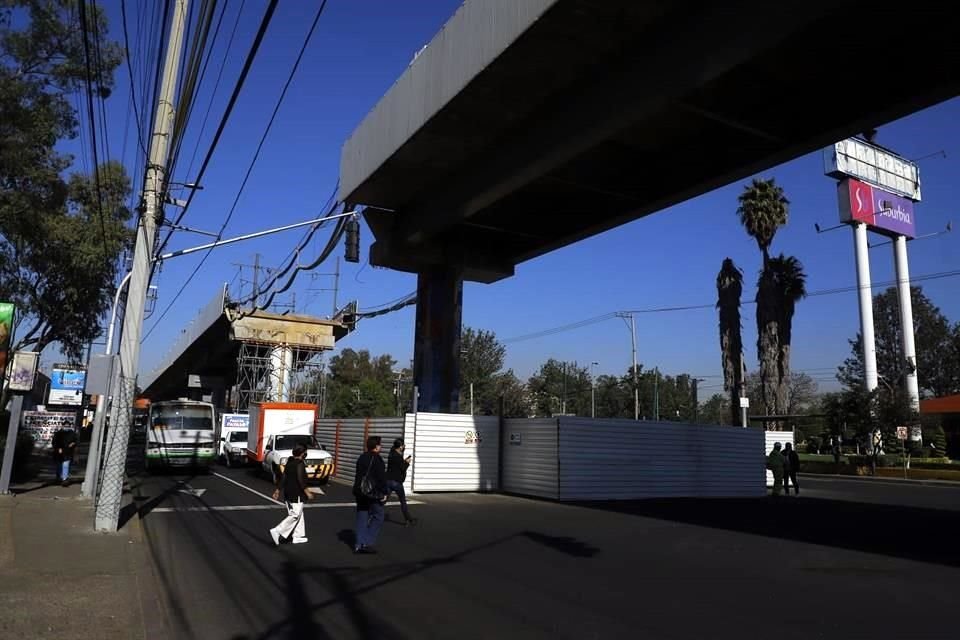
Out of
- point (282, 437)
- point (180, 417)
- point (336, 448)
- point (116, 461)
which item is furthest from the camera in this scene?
point (180, 417)

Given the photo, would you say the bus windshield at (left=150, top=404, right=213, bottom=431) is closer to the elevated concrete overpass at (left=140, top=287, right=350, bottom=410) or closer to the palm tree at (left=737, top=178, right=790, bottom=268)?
the elevated concrete overpass at (left=140, top=287, right=350, bottom=410)

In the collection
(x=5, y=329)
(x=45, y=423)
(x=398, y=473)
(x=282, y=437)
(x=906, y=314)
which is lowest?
(x=398, y=473)

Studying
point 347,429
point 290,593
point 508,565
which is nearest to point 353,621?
point 290,593

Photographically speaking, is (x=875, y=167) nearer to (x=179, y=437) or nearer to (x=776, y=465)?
(x=776, y=465)

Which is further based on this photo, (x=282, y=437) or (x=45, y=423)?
(x=45, y=423)

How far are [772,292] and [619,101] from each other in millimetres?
30450

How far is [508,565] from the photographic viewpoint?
10.1 meters

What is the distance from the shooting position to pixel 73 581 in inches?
329

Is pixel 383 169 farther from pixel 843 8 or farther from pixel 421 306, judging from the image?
pixel 843 8

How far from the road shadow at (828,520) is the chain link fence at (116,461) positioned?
1127 cm

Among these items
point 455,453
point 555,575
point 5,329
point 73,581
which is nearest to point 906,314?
point 455,453

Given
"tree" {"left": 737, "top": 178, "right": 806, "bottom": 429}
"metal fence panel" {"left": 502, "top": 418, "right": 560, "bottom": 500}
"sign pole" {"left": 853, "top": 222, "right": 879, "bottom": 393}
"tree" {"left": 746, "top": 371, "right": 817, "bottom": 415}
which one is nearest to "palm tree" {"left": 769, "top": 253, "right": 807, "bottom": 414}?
"tree" {"left": 737, "top": 178, "right": 806, "bottom": 429}

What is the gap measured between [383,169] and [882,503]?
18.1 metres

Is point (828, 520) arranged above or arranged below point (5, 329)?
below
